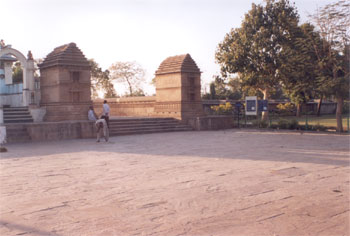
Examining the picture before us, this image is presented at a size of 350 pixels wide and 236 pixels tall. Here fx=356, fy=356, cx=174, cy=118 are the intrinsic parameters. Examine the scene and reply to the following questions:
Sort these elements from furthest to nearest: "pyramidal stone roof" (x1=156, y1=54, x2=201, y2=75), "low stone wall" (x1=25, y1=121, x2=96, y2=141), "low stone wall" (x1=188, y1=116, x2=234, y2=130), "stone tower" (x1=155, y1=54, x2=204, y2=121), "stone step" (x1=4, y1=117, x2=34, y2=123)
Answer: "pyramidal stone roof" (x1=156, y1=54, x2=201, y2=75), "stone tower" (x1=155, y1=54, x2=204, y2=121), "low stone wall" (x1=188, y1=116, x2=234, y2=130), "stone step" (x1=4, y1=117, x2=34, y2=123), "low stone wall" (x1=25, y1=121, x2=96, y2=141)

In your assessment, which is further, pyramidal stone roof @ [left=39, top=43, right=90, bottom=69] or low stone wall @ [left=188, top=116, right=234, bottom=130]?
low stone wall @ [left=188, top=116, right=234, bottom=130]

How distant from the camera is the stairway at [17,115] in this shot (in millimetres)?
17578

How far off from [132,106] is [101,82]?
1933 centimetres

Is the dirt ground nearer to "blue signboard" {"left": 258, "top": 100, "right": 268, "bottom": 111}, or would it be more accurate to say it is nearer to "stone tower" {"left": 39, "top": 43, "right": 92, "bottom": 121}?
"stone tower" {"left": 39, "top": 43, "right": 92, "bottom": 121}

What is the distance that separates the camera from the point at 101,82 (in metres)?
44.4

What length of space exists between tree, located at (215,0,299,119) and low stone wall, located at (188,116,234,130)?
5428 millimetres

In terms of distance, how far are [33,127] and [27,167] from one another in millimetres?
6785

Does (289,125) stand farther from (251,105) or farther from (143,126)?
(143,126)

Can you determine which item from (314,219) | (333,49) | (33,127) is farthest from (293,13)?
(314,219)

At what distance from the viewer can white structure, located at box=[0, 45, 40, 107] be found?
63.4ft

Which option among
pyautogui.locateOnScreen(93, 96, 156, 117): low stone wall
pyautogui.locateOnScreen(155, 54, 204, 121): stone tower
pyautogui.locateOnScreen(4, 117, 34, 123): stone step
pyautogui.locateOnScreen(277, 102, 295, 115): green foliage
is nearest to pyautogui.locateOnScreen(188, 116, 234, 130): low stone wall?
pyautogui.locateOnScreen(155, 54, 204, 121): stone tower

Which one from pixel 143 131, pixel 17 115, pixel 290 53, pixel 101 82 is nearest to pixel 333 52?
pixel 290 53

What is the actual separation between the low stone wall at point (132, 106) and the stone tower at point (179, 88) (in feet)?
6.69

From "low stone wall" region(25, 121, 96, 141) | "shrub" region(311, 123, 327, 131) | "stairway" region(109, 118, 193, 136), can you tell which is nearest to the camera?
"low stone wall" region(25, 121, 96, 141)
